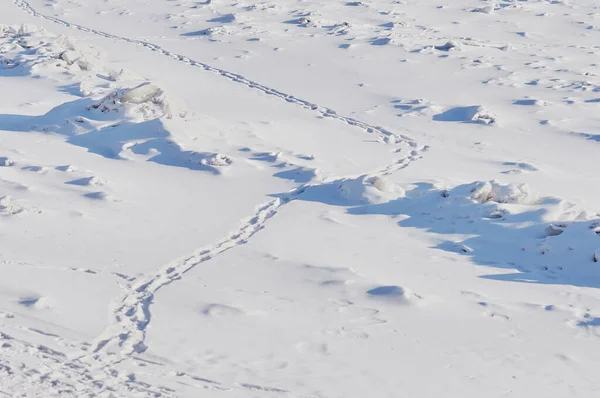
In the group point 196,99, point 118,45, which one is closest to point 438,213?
point 196,99

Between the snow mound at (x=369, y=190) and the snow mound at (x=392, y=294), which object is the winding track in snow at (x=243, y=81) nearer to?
the snow mound at (x=369, y=190)

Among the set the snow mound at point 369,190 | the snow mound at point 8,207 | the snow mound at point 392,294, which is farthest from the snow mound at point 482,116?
the snow mound at point 8,207

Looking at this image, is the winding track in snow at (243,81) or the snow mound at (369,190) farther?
the winding track in snow at (243,81)

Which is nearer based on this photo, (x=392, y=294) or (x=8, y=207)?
(x=392, y=294)

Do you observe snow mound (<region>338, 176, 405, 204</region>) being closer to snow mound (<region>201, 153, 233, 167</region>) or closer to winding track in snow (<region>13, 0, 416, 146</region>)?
snow mound (<region>201, 153, 233, 167</region>)

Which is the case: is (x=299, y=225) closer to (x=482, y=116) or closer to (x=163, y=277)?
(x=163, y=277)

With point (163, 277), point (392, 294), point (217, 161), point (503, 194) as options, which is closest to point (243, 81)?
point (217, 161)
